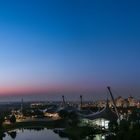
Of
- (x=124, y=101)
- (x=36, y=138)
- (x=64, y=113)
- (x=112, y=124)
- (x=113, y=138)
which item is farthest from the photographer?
(x=124, y=101)

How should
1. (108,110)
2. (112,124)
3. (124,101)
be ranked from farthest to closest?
(124,101) → (108,110) → (112,124)

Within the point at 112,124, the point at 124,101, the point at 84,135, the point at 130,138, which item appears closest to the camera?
the point at 130,138

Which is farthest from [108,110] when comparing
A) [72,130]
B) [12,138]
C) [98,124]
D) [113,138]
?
[113,138]

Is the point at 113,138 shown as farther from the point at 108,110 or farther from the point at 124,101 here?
the point at 124,101

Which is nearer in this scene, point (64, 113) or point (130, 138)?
point (130, 138)

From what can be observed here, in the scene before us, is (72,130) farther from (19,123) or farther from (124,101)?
(124,101)

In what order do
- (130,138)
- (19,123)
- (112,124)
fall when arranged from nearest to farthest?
(130,138), (112,124), (19,123)

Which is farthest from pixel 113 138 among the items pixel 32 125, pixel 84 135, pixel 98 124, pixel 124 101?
pixel 124 101

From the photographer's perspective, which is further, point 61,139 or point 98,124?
point 98,124
